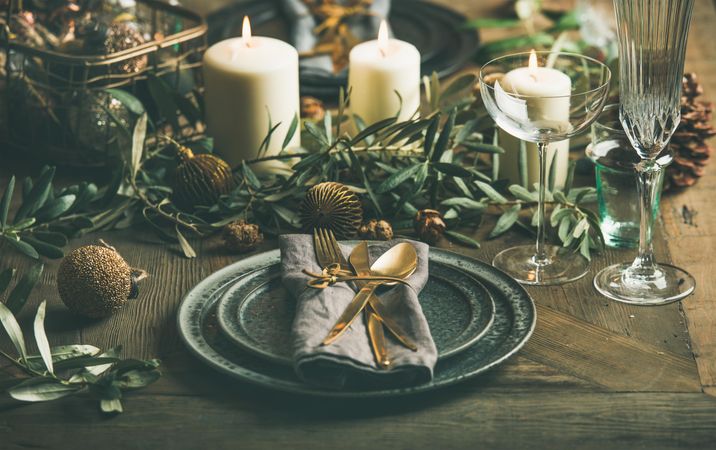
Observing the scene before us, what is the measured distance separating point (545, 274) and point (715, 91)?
2.02 feet

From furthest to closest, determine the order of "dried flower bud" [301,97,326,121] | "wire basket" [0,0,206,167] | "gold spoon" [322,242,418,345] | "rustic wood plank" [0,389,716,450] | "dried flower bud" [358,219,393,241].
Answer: "dried flower bud" [301,97,326,121] → "wire basket" [0,0,206,167] → "dried flower bud" [358,219,393,241] → "gold spoon" [322,242,418,345] → "rustic wood plank" [0,389,716,450]

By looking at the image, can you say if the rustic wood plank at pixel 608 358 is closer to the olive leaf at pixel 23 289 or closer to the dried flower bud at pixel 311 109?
the olive leaf at pixel 23 289

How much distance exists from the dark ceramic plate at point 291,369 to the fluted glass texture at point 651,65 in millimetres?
190

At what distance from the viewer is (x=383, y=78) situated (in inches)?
45.6

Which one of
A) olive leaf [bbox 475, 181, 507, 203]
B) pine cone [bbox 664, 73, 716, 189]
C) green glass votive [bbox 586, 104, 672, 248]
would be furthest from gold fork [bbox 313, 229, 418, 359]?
pine cone [bbox 664, 73, 716, 189]

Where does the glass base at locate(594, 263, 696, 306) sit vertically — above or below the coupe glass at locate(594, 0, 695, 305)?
below

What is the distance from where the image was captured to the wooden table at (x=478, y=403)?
72 centimetres

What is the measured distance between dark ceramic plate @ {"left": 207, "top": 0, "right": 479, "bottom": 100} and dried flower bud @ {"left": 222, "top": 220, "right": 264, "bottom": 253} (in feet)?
1.35

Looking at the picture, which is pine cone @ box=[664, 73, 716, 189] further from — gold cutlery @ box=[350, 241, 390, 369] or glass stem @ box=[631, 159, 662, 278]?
gold cutlery @ box=[350, 241, 390, 369]

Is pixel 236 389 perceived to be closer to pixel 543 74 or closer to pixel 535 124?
pixel 535 124

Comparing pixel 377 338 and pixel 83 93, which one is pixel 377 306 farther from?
pixel 83 93

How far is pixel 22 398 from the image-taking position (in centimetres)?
75

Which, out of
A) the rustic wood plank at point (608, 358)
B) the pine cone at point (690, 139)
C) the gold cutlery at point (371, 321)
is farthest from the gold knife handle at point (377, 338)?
the pine cone at point (690, 139)

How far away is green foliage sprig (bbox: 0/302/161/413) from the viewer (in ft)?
2.49
